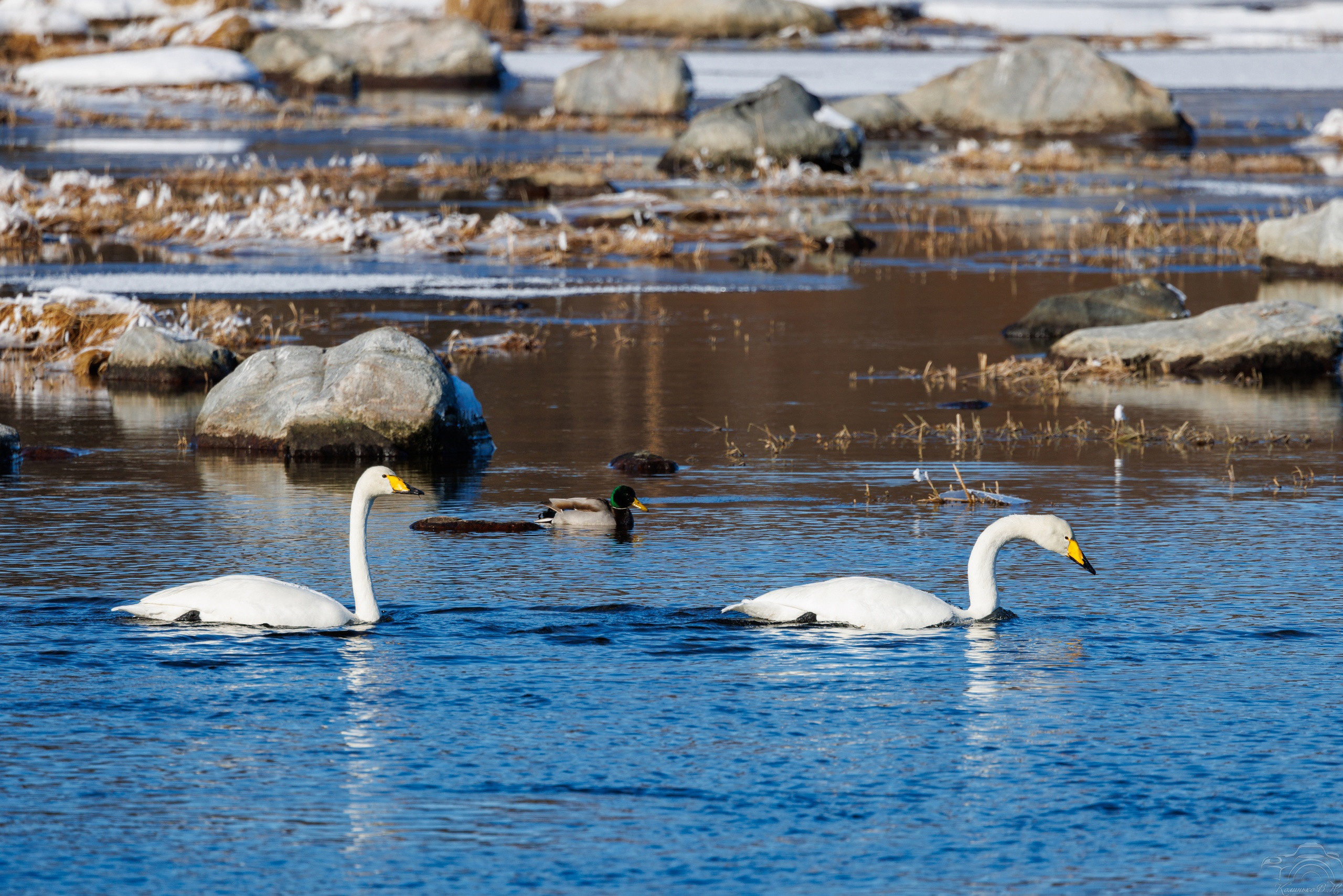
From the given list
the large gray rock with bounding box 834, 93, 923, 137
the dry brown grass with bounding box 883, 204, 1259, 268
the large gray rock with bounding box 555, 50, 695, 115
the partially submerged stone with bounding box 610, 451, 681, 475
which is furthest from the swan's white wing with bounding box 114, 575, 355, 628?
the large gray rock with bounding box 555, 50, 695, 115

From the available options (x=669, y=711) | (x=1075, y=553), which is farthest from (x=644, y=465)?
(x=669, y=711)

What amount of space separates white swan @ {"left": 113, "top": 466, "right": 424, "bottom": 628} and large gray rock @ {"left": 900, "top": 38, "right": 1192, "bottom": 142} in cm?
4721

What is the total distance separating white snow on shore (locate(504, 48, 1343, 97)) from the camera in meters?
71.4

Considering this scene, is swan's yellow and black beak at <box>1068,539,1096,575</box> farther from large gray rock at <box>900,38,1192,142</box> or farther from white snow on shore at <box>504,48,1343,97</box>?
white snow on shore at <box>504,48,1343,97</box>

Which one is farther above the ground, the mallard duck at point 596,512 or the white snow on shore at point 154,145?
the white snow on shore at point 154,145

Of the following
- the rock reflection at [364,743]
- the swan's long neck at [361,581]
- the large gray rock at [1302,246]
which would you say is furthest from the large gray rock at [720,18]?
the rock reflection at [364,743]

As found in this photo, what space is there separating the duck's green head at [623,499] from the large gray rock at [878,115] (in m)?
43.0

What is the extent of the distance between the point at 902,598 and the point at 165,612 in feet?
12.4

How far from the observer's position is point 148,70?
68625mm

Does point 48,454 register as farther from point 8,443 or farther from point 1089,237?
point 1089,237

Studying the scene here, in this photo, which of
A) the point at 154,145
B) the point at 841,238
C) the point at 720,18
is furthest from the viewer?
the point at 720,18

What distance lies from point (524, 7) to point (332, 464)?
281ft

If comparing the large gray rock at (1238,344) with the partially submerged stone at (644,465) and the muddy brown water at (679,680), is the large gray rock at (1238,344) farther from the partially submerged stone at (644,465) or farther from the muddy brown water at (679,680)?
the partially submerged stone at (644,465)

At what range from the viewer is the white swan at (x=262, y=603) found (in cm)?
987
